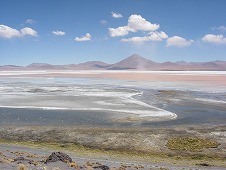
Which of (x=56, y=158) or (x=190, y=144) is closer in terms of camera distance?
(x=56, y=158)

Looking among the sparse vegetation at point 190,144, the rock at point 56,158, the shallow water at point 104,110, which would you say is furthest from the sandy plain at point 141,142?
the rock at point 56,158

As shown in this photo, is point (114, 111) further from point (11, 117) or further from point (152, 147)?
point (152, 147)

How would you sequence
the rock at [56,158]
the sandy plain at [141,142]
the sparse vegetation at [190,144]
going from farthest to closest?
the sparse vegetation at [190,144]
the sandy plain at [141,142]
the rock at [56,158]

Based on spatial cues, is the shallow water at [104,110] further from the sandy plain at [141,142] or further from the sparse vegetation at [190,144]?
the sparse vegetation at [190,144]

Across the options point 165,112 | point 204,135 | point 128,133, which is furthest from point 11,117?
point 204,135

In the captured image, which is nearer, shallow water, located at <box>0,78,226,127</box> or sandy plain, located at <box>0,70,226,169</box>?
sandy plain, located at <box>0,70,226,169</box>

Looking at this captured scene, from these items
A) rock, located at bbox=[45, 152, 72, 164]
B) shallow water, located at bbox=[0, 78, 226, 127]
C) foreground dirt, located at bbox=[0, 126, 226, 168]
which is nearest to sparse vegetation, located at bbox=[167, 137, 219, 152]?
foreground dirt, located at bbox=[0, 126, 226, 168]

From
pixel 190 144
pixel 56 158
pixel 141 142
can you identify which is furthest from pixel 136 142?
pixel 56 158

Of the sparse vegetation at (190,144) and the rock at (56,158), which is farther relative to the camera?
the sparse vegetation at (190,144)

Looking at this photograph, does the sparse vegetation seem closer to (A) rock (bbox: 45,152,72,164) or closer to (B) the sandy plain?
(B) the sandy plain

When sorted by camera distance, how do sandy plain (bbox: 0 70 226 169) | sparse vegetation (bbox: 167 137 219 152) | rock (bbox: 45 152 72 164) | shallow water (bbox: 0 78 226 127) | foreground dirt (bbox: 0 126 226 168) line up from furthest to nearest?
shallow water (bbox: 0 78 226 127) < sparse vegetation (bbox: 167 137 219 152) < foreground dirt (bbox: 0 126 226 168) < sandy plain (bbox: 0 70 226 169) < rock (bbox: 45 152 72 164)

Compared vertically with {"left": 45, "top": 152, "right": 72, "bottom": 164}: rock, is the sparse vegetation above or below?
below

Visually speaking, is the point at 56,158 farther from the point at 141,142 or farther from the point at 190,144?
the point at 190,144

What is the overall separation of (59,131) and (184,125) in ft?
43.0
